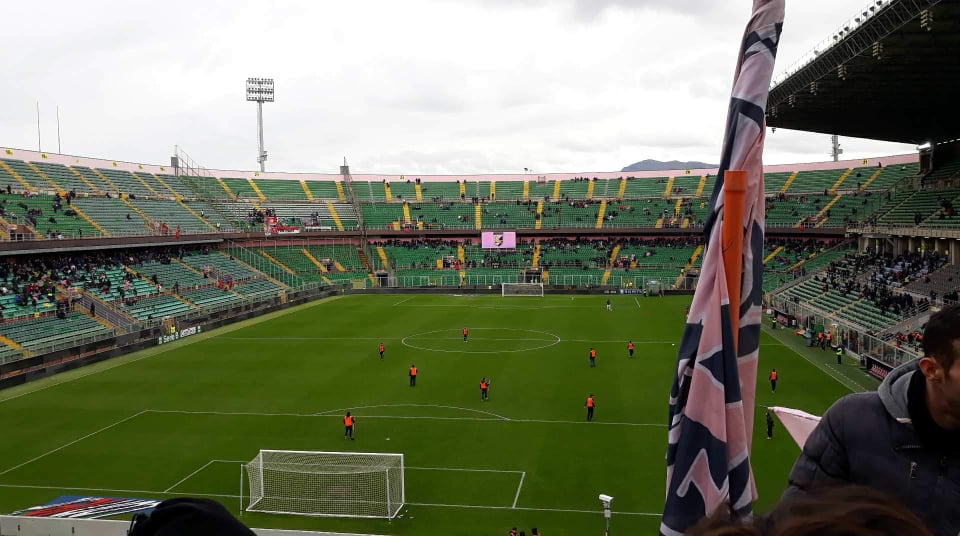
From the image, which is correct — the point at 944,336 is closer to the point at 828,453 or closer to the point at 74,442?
the point at 828,453

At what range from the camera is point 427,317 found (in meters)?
50.5

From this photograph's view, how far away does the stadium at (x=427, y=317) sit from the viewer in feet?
62.1

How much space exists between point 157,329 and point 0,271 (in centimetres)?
1139

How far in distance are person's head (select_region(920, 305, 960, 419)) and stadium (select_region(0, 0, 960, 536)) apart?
13.6ft

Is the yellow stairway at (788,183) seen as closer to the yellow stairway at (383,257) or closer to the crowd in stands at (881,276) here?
the crowd in stands at (881,276)

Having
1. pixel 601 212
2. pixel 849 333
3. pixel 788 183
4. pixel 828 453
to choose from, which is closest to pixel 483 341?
pixel 849 333

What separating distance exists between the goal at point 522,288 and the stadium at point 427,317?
2.24ft

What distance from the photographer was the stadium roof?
2545 cm

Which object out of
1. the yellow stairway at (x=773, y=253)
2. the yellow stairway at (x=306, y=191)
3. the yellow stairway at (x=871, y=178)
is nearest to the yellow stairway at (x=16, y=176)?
the yellow stairway at (x=306, y=191)

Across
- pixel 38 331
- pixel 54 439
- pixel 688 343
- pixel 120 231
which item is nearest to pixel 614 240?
pixel 120 231

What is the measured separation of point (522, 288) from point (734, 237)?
205 feet

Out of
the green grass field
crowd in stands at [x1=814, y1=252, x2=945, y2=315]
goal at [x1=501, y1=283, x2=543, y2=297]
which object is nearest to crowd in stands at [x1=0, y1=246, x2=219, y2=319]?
the green grass field

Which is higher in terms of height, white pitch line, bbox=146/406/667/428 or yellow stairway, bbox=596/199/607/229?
yellow stairway, bbox=596/199/607/229

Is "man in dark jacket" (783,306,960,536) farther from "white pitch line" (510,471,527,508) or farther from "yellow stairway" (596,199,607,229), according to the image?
"yellow stairway" (596,199,607,229)
